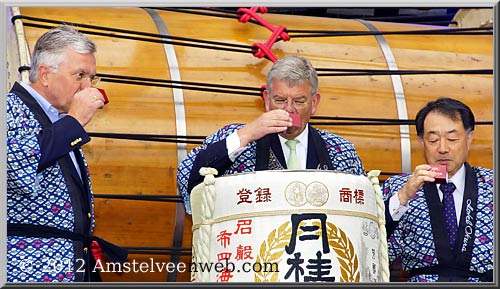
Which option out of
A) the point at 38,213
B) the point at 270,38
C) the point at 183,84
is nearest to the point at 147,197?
the point at 183,84

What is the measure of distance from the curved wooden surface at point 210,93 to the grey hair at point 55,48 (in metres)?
0.60

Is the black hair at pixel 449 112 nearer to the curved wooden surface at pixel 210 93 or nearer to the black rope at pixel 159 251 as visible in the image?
the curved wooden surface at pixel 210 93

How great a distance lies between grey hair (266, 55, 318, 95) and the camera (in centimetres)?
477

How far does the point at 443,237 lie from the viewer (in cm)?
482

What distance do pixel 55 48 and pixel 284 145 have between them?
974 millimetres

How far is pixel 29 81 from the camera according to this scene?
15.2ft

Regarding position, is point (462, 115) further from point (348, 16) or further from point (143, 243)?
point (348, 16)

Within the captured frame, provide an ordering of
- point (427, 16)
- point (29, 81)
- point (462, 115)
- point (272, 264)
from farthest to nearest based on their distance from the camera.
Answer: point (427, 16) → point (462, 115) → point (29, 81) → point (272, 264)

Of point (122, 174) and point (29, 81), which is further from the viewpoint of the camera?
point (122, 174)

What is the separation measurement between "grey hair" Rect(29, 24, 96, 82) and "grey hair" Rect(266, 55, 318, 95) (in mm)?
733

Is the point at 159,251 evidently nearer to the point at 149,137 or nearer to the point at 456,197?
the point at 149,137

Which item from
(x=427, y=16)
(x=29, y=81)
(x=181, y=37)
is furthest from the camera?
(x=427, y=16)

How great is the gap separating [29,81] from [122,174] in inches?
26.6

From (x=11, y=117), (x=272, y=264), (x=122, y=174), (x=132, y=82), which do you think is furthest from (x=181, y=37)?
(x=272, y=264)
